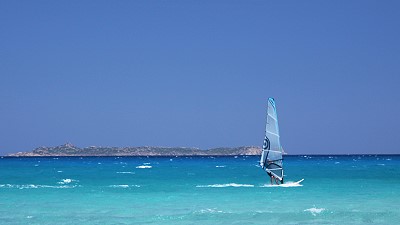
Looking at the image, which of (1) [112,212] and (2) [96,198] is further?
(2) [96,198]

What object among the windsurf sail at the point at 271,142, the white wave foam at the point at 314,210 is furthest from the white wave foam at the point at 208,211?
the windsurf sail at the point at 271,142

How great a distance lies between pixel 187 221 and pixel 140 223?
206cm

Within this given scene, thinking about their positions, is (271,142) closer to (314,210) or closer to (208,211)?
(314,210)

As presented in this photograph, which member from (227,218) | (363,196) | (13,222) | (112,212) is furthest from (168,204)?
(363,196)

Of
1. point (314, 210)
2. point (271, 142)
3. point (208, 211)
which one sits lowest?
point (314, 210)

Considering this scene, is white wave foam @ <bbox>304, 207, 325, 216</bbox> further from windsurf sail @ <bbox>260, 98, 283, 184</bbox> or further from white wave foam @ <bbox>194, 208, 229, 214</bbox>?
windsurf sail @ <bbox>260, 98, 283, 184</bbox>

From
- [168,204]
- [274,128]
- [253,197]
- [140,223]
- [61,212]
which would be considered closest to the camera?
[140,223]

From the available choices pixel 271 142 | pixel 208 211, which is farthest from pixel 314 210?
pixel 271 142

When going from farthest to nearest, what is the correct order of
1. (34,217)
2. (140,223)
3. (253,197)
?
(253,197), (34,217), (140,223)

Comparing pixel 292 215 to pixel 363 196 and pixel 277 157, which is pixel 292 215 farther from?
pixel 277 157

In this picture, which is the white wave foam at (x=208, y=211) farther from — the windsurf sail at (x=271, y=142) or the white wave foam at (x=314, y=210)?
the windsurf sail at (x=271, y=142)

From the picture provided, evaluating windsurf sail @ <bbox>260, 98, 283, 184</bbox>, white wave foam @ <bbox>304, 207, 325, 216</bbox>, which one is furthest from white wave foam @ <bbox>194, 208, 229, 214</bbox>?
windsurf sail @ <bbox>260, 98, 283, 184</bbox>

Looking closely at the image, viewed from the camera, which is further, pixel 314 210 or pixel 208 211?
pixel 314 210

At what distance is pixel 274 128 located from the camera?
165ft
